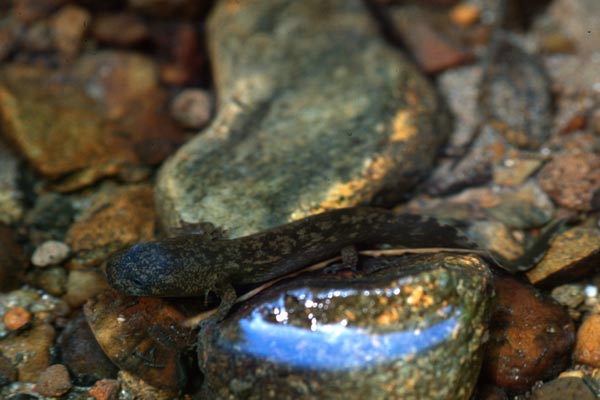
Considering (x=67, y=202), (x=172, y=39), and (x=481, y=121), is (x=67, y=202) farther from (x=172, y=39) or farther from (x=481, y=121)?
(x=481, y=121)

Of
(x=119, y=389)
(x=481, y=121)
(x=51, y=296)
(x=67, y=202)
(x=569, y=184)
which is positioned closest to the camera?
(x=119, y=389)

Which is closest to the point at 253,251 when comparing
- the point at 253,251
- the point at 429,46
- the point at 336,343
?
the point at 253,251

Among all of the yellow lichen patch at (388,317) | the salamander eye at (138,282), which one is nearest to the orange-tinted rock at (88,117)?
the salamander eye at (138,282)

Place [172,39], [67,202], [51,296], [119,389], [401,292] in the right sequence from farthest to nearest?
1. [172,39]
2. [67,202]
3. [51,296]
4. [119,389]
5. [401,292]

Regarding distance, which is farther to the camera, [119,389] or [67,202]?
[67,202]

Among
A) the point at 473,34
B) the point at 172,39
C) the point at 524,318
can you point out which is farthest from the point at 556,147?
the point at 172,39

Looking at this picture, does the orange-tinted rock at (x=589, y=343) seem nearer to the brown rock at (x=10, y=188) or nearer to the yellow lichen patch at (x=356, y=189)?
the yellow lichen patch at (x=356, y=189)

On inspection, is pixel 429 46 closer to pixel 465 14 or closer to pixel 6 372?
pixel 465 14
